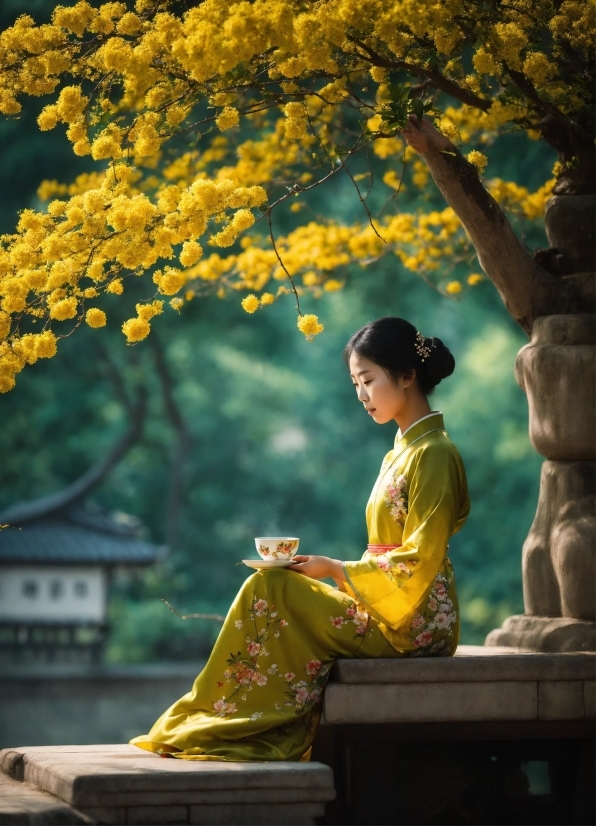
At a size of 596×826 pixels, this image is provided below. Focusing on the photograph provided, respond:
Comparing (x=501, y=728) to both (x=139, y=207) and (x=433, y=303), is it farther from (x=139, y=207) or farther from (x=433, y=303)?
(x=433, y=303)

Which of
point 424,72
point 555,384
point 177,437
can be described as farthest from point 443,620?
point 177,437

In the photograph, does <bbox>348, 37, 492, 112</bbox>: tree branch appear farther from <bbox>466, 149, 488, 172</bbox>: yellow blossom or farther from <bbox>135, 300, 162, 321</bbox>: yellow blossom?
<bbox>135, 300, 162, 321</bbox>: yellow blossom

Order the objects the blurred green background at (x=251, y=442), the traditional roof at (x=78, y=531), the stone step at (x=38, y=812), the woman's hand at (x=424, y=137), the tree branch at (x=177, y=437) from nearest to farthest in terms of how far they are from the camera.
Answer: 1. the stone step at (x=38, y=812)
2. the woman's hand at (x=424, y=137)
3. the blurred green background at (x=251, y=442)
4. the traditional roof at (x=78, y=531)
5. the tree branch at (x=177, y=437)

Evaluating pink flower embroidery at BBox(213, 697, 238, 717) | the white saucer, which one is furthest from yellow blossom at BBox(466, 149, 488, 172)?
pink flower embroidery at BBox(213, 697, 238, 717)

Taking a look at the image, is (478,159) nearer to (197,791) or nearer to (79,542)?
(197,791)

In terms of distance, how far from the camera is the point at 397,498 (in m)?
3.40

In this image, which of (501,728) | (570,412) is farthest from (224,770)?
(570,412)

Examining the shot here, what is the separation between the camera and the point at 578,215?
13.5 feet

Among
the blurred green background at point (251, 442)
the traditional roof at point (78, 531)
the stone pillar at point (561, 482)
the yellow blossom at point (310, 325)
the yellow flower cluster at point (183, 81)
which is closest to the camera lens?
the yellow flower cluster at point (183, 81)

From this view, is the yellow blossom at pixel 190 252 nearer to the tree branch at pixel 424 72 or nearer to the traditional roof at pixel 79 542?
the tree branch at pixel 424 72

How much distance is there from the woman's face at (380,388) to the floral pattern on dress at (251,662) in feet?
2.22

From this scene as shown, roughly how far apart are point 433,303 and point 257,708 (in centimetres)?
1319

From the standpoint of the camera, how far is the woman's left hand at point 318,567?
322 cm

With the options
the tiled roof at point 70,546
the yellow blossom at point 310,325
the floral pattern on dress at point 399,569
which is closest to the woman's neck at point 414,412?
the yellow blossom at point 310,325
